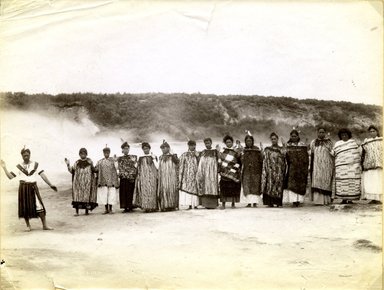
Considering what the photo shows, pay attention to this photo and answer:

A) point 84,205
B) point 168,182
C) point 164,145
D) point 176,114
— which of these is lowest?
point 84,205

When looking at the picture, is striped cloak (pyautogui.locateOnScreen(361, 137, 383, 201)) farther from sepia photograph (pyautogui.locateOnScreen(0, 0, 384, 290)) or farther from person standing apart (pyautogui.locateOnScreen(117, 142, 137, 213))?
person standing apart (pyautogui.locateOnScreen(117, 142, 137, 213))

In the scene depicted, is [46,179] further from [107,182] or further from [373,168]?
[373,168]

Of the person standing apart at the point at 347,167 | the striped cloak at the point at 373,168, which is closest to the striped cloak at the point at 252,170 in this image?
the person standing apart at the point at 347,167

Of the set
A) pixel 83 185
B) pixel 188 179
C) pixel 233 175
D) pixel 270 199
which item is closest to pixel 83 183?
pixel 83 185

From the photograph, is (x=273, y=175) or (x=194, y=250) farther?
(x=273, y=175)

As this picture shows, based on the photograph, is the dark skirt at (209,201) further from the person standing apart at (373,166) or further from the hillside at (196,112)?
the person standing apart at (373,166)

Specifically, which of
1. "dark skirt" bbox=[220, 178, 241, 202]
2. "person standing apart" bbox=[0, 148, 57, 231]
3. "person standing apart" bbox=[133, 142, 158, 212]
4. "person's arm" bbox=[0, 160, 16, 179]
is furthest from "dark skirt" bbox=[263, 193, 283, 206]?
"person's arm" bbox=[0, 160, 16, 179]
